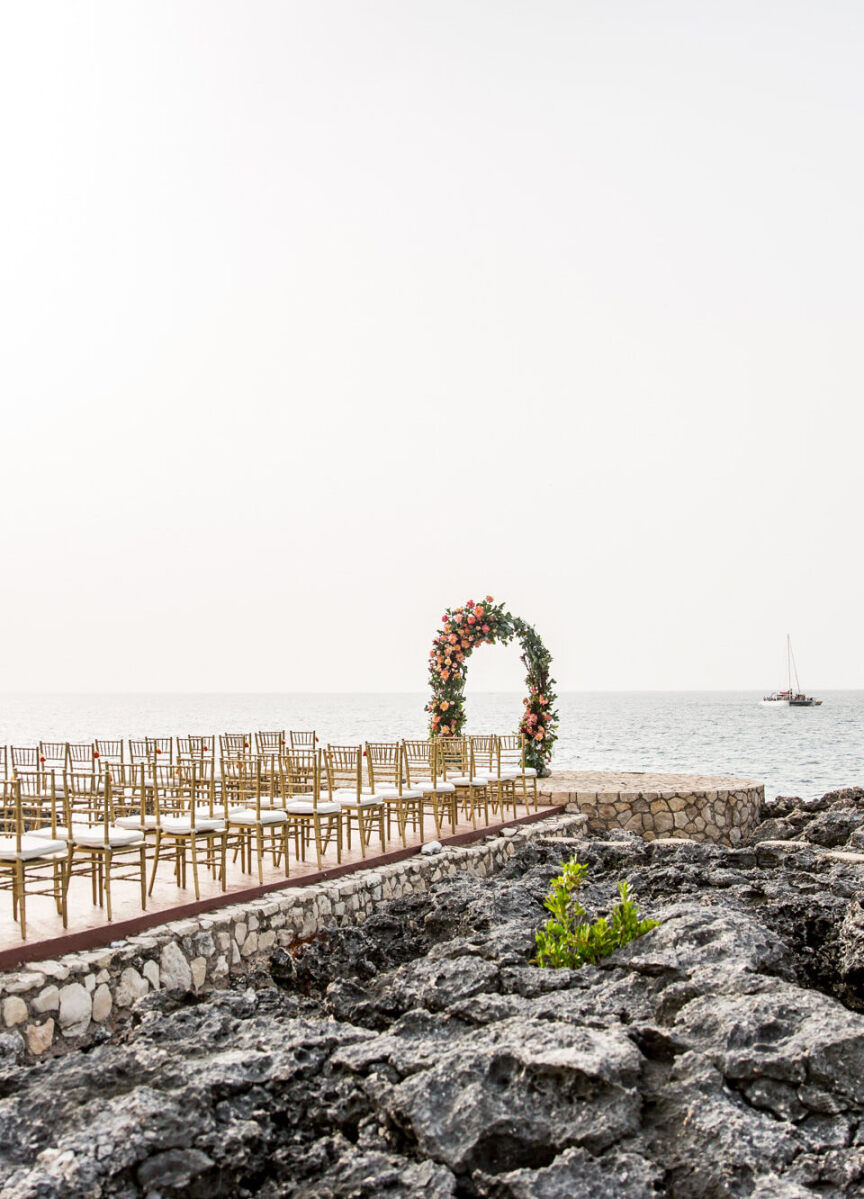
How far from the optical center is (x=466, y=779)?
11.7m

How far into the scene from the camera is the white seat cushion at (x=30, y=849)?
599cm

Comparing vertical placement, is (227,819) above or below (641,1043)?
above

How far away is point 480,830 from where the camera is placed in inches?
447

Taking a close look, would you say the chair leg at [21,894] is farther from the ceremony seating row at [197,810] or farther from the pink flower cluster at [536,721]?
the pink flower cluster at [536,721]

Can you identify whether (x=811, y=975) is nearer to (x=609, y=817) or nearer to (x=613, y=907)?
(x=613, y=907)

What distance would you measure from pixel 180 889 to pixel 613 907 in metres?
3.18

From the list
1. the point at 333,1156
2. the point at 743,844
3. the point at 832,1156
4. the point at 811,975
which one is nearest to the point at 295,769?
the point at 811,975

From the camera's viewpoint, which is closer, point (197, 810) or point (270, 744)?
point (197, 810)

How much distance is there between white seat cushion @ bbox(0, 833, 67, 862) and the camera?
5.99 m

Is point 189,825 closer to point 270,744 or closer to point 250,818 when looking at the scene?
point 250,818

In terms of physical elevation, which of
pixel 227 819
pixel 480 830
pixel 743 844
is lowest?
pixel 743 844

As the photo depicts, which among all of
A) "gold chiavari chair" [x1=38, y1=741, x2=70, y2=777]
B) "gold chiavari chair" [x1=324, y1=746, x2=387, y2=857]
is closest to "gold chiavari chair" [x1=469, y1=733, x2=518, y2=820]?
"gold chiavari chair" [x1=324, y1=746, x2=387, y2=857]

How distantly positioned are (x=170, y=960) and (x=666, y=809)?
9.35m

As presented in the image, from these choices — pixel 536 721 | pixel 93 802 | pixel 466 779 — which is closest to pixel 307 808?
pixel 93 802
